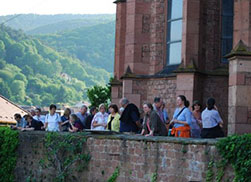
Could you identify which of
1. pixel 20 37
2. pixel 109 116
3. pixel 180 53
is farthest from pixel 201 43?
pixel 20 37

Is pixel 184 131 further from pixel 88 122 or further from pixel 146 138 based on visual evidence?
pixel 88 122

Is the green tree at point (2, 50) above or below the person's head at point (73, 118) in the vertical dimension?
above

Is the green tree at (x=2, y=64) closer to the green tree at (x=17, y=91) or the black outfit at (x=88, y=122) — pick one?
the green tree at (x=17, y=91)

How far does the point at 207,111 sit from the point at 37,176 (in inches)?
263

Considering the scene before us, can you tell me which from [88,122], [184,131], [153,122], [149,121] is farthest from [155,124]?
[88,122]

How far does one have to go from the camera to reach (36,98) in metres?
173

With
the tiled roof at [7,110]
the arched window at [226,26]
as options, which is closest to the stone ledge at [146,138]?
the arched window at [226,26]

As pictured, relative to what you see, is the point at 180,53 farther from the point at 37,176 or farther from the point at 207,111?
the point at 207,111

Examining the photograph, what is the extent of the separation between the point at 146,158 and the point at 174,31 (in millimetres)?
7724

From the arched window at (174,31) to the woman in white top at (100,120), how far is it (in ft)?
15.4

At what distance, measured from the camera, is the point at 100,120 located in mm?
16578

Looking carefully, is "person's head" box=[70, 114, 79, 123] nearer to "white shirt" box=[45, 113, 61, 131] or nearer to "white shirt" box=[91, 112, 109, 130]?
"white shirt" box=[91, 112, 109, 130]

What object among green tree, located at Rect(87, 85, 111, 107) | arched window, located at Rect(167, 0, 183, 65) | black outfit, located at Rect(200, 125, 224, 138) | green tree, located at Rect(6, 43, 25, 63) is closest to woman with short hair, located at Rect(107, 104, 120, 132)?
black outfit, located at Rect(200, 125, 224, 138)

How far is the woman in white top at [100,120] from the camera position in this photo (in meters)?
16.5
